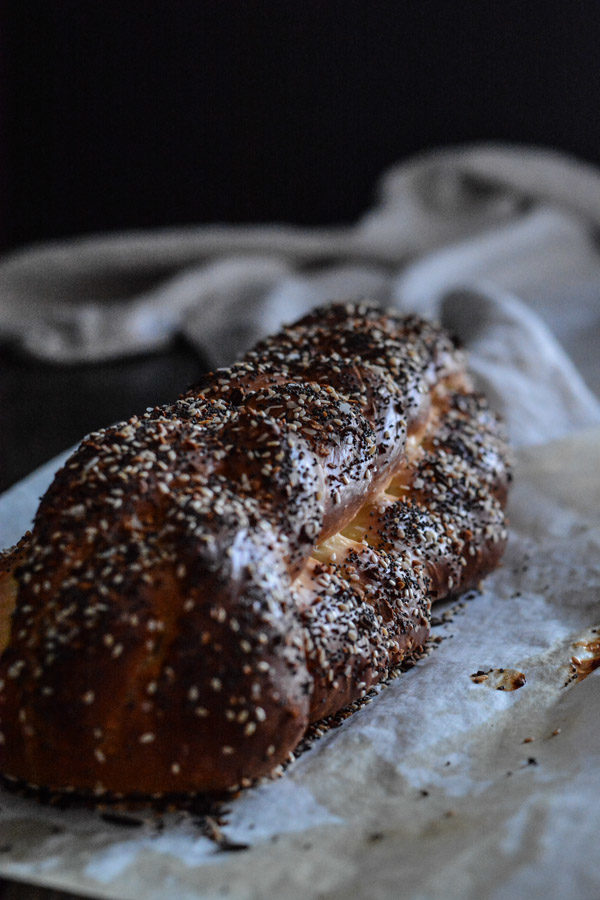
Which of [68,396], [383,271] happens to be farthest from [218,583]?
[383,271]

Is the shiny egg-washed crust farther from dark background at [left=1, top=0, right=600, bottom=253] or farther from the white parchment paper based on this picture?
dark background at [left=1, top=0, right=600, bottom=253]

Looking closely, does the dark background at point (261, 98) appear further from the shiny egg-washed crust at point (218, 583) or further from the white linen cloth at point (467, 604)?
the shiny egg-washed crust at point (218, 583)

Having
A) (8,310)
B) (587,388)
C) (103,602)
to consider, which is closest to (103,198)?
(8,310)

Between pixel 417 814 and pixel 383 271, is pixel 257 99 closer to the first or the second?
pixel 383 271

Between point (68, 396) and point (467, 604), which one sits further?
point (68, 396)

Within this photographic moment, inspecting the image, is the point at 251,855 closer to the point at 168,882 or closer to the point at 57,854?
the point at 168,882

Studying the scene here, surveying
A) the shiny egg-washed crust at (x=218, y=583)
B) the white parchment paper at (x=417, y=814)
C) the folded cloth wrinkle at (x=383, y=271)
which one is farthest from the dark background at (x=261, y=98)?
the white parchment paper at (x=417, y=814)
